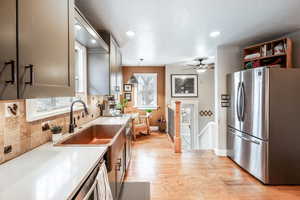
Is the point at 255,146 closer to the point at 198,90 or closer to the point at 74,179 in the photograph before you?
the point at 74,179

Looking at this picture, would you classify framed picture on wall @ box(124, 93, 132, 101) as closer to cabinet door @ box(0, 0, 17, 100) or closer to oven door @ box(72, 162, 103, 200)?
oven door @ box(72, 162, 103, 200)

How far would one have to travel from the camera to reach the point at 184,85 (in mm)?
6109

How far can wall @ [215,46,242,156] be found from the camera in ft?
12.1

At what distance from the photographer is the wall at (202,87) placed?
605 centimetres

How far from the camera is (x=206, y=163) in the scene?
334cm

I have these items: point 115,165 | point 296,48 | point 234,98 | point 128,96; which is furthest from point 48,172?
point 128,96

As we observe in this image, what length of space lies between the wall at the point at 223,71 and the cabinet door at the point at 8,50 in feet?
12.0

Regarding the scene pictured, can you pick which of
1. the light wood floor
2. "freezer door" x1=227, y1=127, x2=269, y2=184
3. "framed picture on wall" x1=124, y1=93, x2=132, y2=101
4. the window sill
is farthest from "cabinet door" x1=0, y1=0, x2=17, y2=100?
"framed picture on wall" x1=124, y1=93, x2=132, y2=101

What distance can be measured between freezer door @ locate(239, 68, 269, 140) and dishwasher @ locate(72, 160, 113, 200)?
244cm

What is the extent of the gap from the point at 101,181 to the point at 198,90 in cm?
552

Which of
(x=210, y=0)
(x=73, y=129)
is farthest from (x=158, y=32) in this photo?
(x=73, y=129)

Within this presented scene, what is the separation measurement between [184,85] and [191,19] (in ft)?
12.9

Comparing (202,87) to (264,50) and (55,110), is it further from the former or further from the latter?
(55,110)

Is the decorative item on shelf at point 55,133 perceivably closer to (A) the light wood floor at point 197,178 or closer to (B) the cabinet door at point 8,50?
(B) the cabinet door at point 8,50
